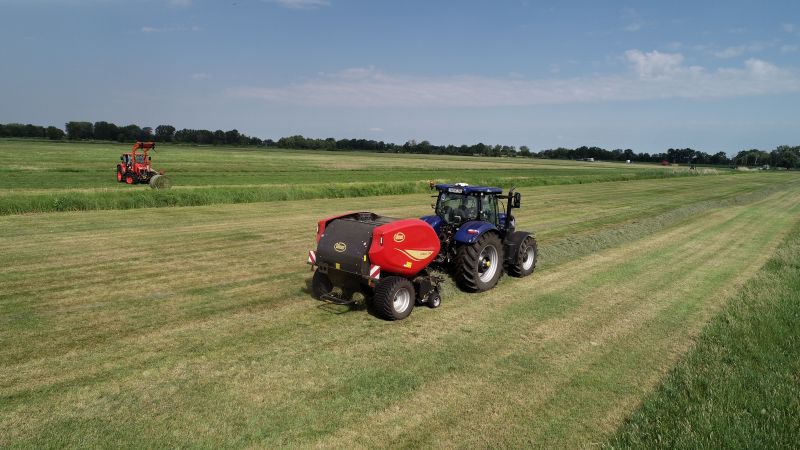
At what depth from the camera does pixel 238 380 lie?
18.1 ft

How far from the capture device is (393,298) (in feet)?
24.0

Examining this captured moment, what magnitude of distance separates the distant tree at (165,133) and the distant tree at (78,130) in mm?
17105

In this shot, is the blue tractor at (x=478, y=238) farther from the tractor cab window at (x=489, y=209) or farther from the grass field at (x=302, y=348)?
the grass field at (x=302, y=348)

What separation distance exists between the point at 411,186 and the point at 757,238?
1842 centimetres

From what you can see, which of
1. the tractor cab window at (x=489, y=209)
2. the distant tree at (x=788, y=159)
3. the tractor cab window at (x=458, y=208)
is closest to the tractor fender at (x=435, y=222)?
the tractor cab window at (x=458, y=208)

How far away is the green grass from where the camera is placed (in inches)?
177

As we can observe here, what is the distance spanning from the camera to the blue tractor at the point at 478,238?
880 cm

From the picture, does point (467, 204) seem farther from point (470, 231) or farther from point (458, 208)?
point (470, 231)

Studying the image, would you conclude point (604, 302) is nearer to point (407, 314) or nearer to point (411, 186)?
point (407, 314)

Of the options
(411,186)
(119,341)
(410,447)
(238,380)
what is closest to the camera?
(410,447)

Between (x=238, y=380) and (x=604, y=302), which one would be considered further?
(x=604, y=302)

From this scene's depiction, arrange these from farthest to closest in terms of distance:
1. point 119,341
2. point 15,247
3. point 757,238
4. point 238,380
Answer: point 757,238
point 15,247
point 119,341
point 238,380

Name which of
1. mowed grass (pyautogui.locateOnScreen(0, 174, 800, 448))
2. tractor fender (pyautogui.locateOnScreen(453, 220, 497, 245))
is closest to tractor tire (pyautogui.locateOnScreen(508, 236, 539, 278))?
mowed grass (pyautogui.locateOnScreen(0, 174, 800, 448))

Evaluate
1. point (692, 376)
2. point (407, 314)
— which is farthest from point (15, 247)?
point (692, 376)
